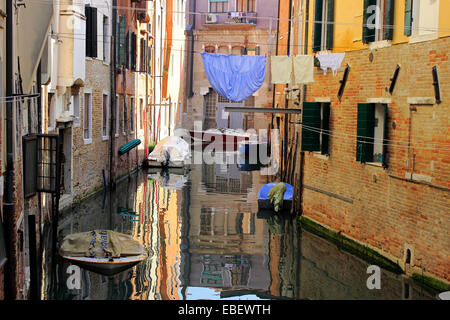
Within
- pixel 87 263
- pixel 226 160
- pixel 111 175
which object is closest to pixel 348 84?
pixel 87 263

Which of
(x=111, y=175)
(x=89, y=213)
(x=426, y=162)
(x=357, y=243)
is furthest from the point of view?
(x=111, y=175)

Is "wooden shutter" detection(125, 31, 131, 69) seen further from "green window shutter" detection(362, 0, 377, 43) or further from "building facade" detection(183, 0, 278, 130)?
"building facade" detection(183, 0, 278, 130)

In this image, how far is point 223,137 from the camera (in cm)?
4038

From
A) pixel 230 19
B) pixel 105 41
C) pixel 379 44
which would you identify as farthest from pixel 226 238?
pixel 230 19

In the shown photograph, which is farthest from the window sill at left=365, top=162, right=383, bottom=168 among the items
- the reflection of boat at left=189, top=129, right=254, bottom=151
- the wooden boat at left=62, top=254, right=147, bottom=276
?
the reflection of boat at left=189, top=129, right=254, bottom=151

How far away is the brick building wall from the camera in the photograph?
10766 mm

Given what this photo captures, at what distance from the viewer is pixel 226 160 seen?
34250 millimetres

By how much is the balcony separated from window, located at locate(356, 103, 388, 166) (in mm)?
29334

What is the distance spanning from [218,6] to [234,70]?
25809mm

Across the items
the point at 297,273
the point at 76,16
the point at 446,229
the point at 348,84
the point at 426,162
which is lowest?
the point at 297,273

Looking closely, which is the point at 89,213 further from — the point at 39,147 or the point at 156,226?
the point at 39,147

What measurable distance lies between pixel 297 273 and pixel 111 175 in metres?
11.1

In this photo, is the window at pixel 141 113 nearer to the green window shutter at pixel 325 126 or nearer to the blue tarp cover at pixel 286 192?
the blue tarp cover at pixel 286 192

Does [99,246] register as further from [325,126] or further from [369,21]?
[369,21]
